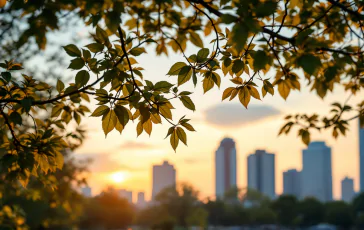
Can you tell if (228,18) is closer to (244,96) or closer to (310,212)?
(244,96)

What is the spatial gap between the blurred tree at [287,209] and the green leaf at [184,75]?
9397 centimetres

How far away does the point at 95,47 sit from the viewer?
3.52m

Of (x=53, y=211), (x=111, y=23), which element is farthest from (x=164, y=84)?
(x=53, y=211)

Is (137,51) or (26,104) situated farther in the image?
(137,51)

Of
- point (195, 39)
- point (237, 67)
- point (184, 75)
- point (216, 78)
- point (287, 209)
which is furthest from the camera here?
point (287, 209)

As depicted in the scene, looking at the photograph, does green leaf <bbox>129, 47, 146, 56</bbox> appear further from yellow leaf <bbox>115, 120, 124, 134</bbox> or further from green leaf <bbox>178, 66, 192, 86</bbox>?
yellow leaf <bbox>115, 120, 124, 134</bbox>

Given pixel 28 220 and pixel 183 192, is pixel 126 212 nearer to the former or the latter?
pixel 183 192

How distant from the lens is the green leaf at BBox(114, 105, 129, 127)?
337 cm

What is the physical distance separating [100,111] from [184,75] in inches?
26.9

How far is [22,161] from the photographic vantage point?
405 cm

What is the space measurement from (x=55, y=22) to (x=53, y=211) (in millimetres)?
33454

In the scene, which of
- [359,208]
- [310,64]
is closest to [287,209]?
[359,208]

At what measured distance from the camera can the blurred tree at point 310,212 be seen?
9350 cm

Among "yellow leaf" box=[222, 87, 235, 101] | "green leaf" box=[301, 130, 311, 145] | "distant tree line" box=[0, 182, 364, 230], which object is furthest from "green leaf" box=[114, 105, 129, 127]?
"distant tree line" box=[0, 182, 364, 230]
